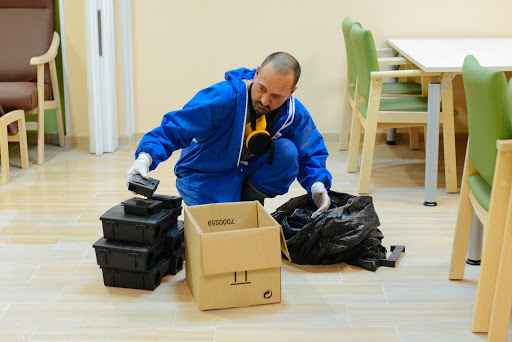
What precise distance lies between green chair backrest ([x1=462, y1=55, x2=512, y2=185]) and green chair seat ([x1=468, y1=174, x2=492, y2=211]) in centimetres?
4

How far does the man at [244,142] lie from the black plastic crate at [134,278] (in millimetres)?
366

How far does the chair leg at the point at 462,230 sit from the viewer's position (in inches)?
90.0

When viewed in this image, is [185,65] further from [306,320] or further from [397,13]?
[306,320]

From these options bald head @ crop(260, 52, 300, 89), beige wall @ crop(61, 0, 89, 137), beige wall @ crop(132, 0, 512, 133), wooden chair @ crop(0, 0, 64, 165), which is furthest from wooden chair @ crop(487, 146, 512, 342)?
beige wall @ crop(61, 0, 89, 137)

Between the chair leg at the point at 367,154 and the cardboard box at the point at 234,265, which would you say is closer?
the cardboard box at the point at 234,265

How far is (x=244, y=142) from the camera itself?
2.60m

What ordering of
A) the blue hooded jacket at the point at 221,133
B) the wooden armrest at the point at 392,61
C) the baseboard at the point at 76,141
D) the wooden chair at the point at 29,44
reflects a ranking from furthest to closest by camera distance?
the baseboard at the point at 76,141 < the wooden chair at the point at 29,44 < the wooden armrest at the point at 392,61 < the blue hooded jacket at the point at 221,133

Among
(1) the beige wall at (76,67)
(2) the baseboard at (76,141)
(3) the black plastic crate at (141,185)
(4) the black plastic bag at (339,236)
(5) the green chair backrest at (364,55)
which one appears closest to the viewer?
(3) the black plastic crate at (141,185)

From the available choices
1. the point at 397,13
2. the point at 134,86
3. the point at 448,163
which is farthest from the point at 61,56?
the point at 448,163

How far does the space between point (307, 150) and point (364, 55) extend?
88cm

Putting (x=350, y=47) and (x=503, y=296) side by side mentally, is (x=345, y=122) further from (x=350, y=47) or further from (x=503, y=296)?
(x=503, y=296)

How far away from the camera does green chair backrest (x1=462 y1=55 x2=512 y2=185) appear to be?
1890 millimetres

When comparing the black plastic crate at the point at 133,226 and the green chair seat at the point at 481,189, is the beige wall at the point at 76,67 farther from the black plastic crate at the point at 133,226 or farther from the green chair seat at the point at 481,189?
the green chair seat at the point at 481,189

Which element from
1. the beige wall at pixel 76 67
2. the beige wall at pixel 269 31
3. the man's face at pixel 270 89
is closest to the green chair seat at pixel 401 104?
the beige wall at pixel 269 31
